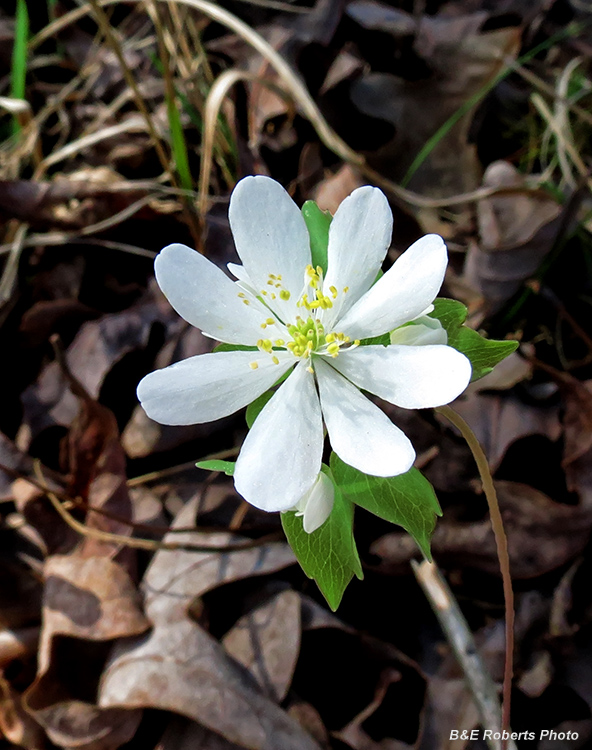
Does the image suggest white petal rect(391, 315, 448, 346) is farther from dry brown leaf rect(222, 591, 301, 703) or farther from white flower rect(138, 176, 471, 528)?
dry brown leaf rect(222, 591, 301, 703)

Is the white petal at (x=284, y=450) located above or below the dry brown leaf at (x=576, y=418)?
above

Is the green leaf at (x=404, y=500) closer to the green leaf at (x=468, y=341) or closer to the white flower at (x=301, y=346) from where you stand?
the white flower at (x=301, y=346)

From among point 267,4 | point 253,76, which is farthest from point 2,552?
point 267,4

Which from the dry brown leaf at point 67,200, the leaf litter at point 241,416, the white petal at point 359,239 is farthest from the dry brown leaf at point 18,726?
the dry brown leaf at point 67,200

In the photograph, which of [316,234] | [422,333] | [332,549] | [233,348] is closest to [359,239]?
[316,234]

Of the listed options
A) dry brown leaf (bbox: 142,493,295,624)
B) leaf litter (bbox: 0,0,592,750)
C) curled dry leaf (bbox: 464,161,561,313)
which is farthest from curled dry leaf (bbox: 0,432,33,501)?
curled dry leaf (bbox: 464,161,561,313)
